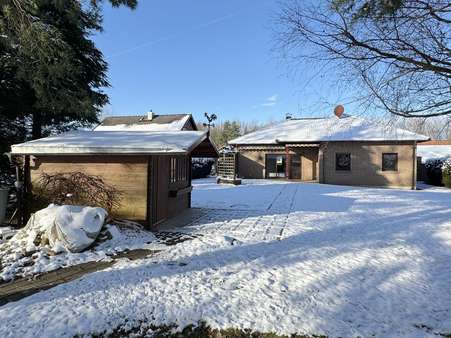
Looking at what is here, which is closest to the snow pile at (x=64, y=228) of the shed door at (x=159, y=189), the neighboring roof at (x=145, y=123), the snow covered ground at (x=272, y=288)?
the snow covered ground at (x=272, y=288)

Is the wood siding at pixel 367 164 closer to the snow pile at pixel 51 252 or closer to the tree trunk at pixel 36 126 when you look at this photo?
the tree trunk at pixel 36 126

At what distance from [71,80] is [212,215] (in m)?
6.41

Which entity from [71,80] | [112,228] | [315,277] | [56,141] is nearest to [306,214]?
[315,277]

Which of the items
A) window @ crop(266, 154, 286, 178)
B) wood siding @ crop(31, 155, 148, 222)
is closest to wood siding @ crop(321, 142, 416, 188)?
window @ crop(266, 154, 286, 178)

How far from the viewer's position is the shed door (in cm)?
740

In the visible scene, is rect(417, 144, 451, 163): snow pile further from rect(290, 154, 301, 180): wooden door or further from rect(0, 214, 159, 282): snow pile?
rect(0, 214, 159, 282): snow pile

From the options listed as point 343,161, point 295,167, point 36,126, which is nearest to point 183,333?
point 36,126

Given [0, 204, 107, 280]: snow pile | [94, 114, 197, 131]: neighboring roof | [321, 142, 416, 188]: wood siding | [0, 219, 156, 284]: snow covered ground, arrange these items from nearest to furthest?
1. [0, 219, 156, 284]: snow covered ground
2. [0, 204, 107, 280]: snow pile
3. [321, 142, 416, 188]: wood siding
4. [94, 114, 197, 131]: neighboring roof

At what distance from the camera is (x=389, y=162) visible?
20.1 meters

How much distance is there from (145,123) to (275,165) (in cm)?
1198

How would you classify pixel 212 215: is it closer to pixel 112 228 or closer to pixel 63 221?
pixel 112 228

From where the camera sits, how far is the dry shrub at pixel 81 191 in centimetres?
735

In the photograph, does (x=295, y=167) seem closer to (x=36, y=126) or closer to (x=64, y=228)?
(x=36, y=126)

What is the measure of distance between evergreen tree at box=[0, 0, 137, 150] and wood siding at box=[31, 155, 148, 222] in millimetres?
2903
